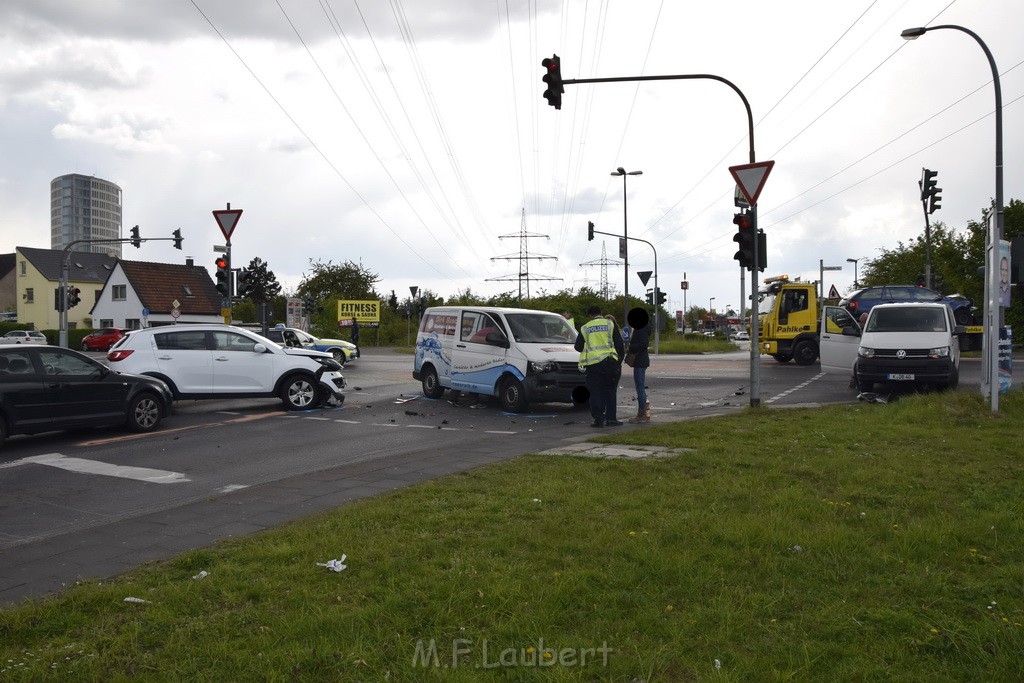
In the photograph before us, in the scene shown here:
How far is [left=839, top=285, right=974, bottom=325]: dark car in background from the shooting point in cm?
2552

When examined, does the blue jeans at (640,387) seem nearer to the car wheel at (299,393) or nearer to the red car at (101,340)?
the car wheel at (299,393)

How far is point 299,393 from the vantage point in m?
15.6

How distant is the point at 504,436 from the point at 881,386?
10686mm

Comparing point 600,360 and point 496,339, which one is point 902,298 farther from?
point 600,360

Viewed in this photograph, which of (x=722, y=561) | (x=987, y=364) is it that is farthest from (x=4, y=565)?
(x=987, y=364)

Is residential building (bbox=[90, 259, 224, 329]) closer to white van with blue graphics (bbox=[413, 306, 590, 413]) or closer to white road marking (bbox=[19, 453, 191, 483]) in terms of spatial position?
white van with blue graphics (bbox=[413, 306, 590, 413])

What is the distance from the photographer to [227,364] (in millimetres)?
15281

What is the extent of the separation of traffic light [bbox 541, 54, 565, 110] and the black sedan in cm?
837

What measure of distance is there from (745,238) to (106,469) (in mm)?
10023

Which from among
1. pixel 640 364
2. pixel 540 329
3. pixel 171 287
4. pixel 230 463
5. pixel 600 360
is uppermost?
pixel 171 287

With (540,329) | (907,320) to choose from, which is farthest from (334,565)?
(907,320)

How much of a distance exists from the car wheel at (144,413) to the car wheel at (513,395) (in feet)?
19.1

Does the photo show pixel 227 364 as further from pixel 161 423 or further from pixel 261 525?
pixel 261 525

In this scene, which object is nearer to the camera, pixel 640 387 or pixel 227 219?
pixel 640 387
